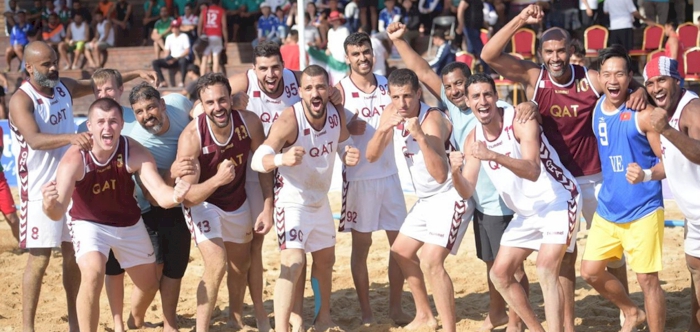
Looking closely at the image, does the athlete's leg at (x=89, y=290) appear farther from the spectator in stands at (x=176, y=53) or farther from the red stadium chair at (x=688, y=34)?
the spectator in stands at (x=176, y=53)

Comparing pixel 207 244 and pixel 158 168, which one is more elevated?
pixel 158 168

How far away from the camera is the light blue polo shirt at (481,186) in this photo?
22.4 feet

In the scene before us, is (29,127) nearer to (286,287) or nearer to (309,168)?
(309,168)

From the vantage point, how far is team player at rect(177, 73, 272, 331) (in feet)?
21.1

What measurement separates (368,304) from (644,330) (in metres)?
2.29

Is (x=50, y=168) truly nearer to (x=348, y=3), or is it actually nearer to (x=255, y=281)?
(x=255, y=281)

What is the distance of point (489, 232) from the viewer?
689cm

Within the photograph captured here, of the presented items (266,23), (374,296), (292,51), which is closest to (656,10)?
(292,51)

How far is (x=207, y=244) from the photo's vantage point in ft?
21.5

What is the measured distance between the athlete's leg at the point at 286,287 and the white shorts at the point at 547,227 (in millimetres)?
1540

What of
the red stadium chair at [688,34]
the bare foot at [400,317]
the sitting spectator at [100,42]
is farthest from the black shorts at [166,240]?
the sitting spectator at [100,42]

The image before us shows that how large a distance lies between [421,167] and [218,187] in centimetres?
161

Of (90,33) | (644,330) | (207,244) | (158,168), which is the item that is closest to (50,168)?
(158,168)

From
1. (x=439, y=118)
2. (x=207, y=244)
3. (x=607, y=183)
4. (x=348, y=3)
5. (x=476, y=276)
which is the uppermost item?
(x=348, y=3)
